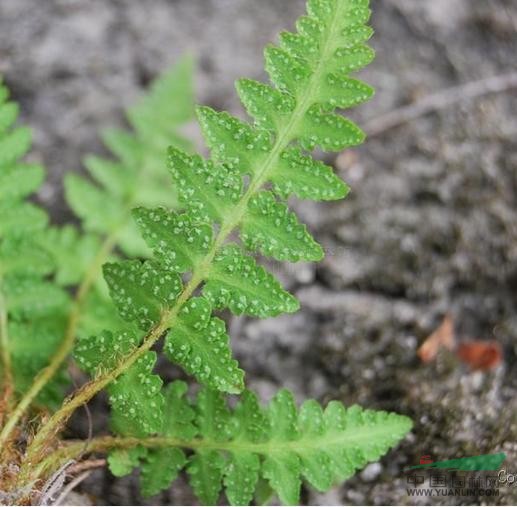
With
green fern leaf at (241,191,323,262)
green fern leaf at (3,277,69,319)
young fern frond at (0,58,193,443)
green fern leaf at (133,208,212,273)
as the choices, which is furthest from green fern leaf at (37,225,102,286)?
green fern leaf at (241,191,323,262)

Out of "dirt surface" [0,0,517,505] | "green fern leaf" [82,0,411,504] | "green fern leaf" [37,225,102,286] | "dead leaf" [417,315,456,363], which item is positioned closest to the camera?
"green fern leaf" [82,0,411,504]

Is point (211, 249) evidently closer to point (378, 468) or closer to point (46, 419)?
point (46, 419)

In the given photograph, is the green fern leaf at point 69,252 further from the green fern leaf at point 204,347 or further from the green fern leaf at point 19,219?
the green fern leaf at point 204,347

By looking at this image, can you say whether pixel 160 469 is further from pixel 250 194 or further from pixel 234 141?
pixel 234 141

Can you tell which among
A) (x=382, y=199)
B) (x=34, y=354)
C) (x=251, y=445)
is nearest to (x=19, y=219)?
(x=34, y=354)

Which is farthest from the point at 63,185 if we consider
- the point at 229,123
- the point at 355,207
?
the point at 229,123

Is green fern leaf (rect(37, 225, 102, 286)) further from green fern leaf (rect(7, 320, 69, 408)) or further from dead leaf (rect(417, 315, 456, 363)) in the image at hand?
dead leaf (rect(417, 315, 456, 363))

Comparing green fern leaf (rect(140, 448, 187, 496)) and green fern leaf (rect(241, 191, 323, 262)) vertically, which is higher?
green fern leaf (rect(241, 191, 323, 262))
